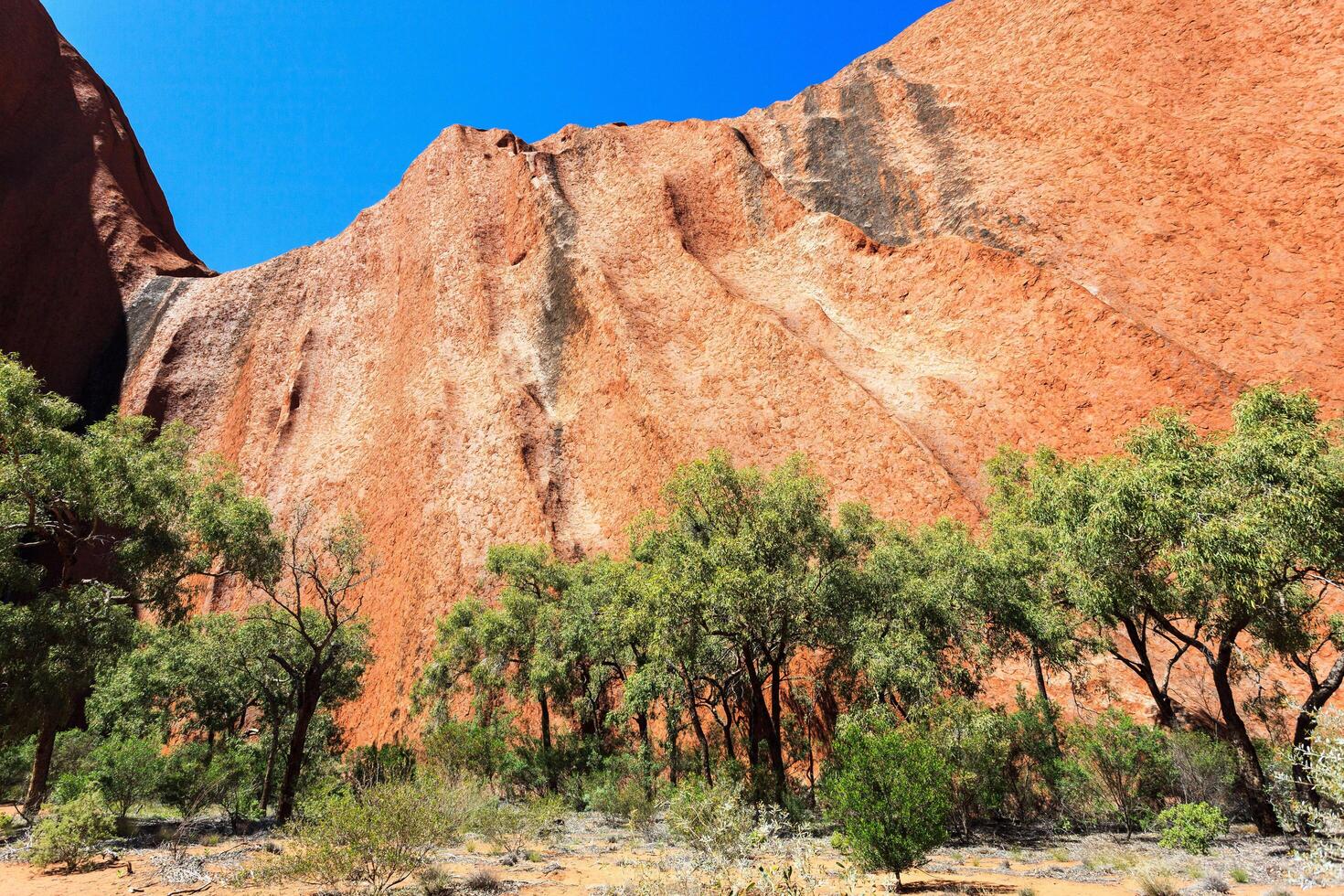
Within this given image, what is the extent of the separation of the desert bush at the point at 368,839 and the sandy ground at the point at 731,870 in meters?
0.41

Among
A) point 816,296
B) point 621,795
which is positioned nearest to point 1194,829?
point 621,795

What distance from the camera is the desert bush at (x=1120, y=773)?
1415 centimetres

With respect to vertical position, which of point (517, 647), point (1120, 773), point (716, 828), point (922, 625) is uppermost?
point (517, 647)

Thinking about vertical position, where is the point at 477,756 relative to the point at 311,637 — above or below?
below

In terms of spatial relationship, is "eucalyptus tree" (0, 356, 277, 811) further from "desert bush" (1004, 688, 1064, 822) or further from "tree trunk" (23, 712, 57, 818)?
"desert bush" (1004, 688, 1064, 822)

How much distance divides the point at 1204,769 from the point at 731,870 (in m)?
12.2

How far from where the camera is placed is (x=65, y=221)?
48.5 m

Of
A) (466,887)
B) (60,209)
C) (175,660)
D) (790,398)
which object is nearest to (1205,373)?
(790,398)

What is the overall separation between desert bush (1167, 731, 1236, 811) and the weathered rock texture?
12.9 m

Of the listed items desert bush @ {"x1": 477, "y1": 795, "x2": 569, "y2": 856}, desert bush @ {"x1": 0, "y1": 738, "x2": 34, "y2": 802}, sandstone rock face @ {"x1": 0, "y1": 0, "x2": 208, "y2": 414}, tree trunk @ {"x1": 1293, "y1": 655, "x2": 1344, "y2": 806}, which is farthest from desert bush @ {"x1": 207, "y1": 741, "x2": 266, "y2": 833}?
sandstone rock face @ {"x1": 0, "y1": 0, "x2": 208, "y2": 414}

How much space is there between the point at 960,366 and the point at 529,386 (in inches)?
910

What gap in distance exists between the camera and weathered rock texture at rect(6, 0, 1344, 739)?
92.7 ft

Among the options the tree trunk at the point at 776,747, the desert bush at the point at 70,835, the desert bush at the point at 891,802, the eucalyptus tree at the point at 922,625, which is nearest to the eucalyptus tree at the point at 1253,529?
the eucalyptus tree at the point at 922,625

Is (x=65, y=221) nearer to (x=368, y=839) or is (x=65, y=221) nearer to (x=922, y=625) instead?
(x=368, y=839)
